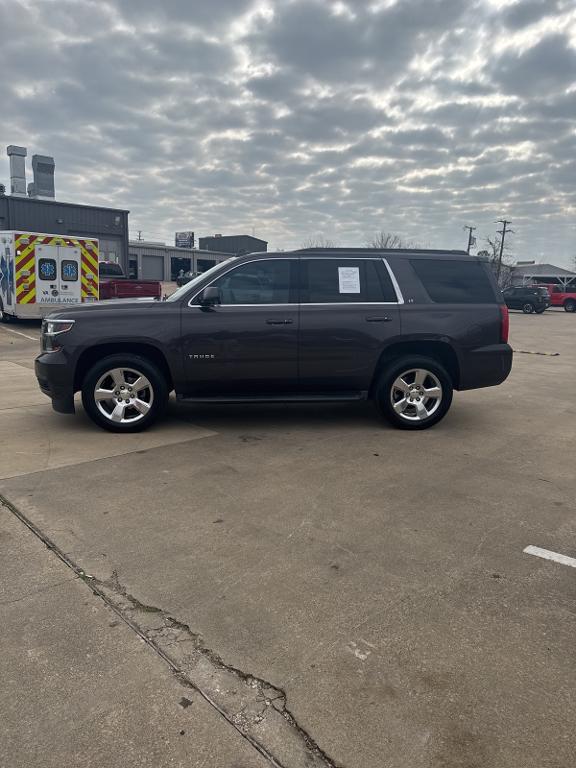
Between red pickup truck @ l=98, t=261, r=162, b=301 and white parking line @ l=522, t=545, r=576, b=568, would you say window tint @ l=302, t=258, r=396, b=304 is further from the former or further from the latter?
red pickup truck @ l=98, t=261, r=162, b=301

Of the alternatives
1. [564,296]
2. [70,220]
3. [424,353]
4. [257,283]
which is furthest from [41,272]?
[564,296]

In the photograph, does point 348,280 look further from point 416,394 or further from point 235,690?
point 235,690

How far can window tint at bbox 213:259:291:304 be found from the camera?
5.82 meters

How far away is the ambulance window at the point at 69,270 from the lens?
1585 cm

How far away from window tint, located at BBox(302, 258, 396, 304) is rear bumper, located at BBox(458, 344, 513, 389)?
3.52 ft

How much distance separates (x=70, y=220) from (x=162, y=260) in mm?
26016

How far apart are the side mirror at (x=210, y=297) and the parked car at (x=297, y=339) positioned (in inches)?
0.5

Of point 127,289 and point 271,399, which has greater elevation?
point 127,289

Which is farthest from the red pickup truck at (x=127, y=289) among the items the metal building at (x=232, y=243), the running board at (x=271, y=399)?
the metal building at (x=232, y=243)

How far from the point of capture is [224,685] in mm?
2271

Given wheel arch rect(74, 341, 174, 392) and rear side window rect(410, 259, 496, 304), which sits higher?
rear side window rect(410, 259, 496, 304)

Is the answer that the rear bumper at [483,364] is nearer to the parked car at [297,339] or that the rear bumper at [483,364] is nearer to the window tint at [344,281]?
the parked car at [297,339]

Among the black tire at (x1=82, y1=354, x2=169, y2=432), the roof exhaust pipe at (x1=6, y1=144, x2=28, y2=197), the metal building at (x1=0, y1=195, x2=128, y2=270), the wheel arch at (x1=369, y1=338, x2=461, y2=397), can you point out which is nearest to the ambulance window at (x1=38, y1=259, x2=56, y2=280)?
the black tire at (x1=82, y1=354, x2=169, y2=432)

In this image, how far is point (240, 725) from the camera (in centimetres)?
208
